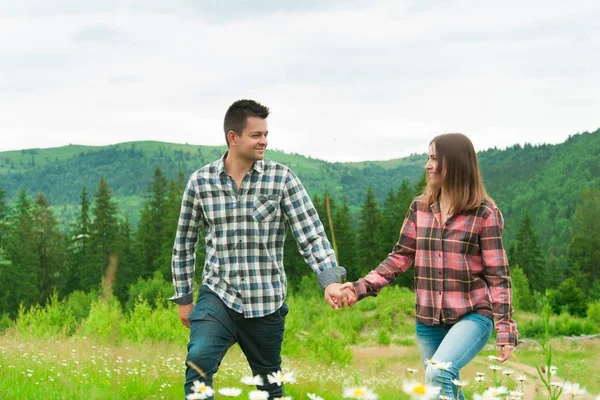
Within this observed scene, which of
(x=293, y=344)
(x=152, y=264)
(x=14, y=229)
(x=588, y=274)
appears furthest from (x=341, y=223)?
(x=293, y=344)

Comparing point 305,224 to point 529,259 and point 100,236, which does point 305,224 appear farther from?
point 529,259

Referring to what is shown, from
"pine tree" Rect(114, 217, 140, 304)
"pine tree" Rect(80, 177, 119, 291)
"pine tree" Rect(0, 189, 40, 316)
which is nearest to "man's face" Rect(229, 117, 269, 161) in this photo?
"pine tree" Rect(0, 189, 40, 316)

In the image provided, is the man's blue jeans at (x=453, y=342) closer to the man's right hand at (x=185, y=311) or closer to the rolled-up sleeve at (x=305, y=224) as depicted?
the rolled-up sleeve at (x=305, y=224)

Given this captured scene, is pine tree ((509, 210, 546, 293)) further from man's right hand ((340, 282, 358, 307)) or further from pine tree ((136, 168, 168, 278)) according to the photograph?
man's right hand ((340, 282, 358, 307))

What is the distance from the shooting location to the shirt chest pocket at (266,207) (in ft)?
16.1

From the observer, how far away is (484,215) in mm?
4531

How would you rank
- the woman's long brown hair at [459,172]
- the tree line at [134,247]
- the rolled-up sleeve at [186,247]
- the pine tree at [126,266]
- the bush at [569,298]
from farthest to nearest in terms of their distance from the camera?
the pine tree at [126,266]
the tree line at [134,247]
the bush at [569,298]
the rolled-up sleeve at [186,247]
the woman's long brown hair at [459,172]

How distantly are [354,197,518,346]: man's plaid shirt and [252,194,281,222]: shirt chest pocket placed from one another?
1.00m

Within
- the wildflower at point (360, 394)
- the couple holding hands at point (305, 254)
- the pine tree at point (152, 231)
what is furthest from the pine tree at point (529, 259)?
the wildflower at point (360, 394)

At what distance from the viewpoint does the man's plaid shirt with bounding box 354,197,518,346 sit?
4.45 m

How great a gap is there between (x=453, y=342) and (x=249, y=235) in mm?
1481

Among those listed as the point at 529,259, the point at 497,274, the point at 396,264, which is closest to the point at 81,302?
the point at 529,259

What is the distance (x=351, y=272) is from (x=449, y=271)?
63643 millimetres

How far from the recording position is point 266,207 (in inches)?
195
